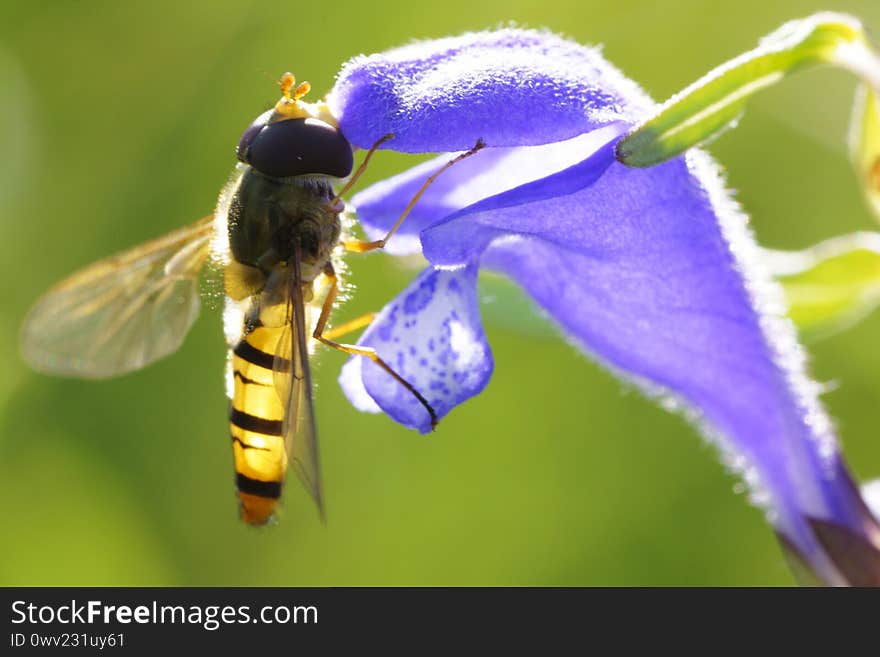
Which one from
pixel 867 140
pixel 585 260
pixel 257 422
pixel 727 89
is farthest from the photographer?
pixel 257 422

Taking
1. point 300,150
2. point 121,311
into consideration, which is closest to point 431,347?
point 300,150

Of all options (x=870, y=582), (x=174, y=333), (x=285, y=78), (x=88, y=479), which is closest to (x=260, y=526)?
(x=174, y=333)

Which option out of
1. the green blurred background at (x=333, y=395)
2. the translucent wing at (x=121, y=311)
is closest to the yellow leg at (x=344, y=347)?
the translucent wing at (x=121, y=311)

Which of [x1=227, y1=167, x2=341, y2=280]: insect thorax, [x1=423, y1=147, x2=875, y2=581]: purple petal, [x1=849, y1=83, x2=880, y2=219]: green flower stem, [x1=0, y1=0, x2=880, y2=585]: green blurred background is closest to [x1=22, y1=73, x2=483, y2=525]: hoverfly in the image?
[x1=227, y1=167, x2=341, y2=280]: insect thorax

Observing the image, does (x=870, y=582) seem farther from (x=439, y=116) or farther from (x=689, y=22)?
(x=689, y=22)

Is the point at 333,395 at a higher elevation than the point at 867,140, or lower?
higher

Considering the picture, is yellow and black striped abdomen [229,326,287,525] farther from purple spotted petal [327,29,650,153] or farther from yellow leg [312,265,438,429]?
purple spotted petal [327,29,650,153]

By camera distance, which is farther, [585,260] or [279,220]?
[279,220]

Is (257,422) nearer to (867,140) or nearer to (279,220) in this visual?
(279,220)
